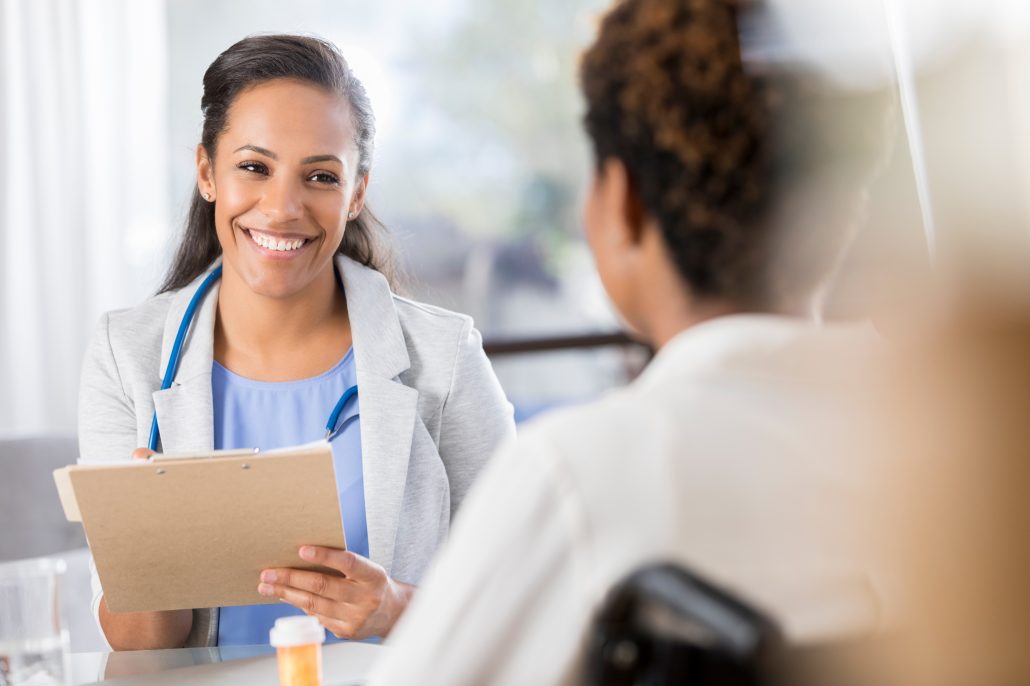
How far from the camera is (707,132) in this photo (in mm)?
836

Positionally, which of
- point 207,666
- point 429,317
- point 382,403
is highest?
point 429,317

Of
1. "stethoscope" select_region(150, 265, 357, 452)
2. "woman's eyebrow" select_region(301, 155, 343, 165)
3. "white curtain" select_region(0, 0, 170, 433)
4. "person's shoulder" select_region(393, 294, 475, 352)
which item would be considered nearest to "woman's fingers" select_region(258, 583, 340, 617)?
"stethoscope" select_region(150, 265, 357, 452)

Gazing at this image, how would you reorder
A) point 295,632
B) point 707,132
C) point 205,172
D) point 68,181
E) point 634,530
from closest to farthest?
1. point 634,530
2. point 707,132
3. point 295,632
4. point 205,172
5. point 68,181

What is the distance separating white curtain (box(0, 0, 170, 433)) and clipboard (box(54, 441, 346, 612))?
98.4 inches

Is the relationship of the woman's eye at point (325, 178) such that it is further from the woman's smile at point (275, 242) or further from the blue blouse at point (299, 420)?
the blue blouse at point (299, 420)

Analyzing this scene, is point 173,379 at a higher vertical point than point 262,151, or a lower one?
lower

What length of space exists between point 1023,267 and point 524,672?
415mm

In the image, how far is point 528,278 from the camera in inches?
185

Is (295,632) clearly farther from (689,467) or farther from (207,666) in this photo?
(689,467)

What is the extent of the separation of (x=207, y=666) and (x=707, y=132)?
3.24 ft

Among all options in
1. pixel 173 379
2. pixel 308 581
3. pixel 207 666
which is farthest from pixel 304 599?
pixel 173 379

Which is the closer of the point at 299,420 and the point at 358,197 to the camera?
the point at 299,420

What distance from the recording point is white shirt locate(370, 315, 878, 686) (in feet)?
2.39

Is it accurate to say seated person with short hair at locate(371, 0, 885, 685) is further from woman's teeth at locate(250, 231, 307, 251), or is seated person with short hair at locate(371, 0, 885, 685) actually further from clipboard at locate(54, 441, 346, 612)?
woman's teeth at locate(250, 231, 307, 251)
